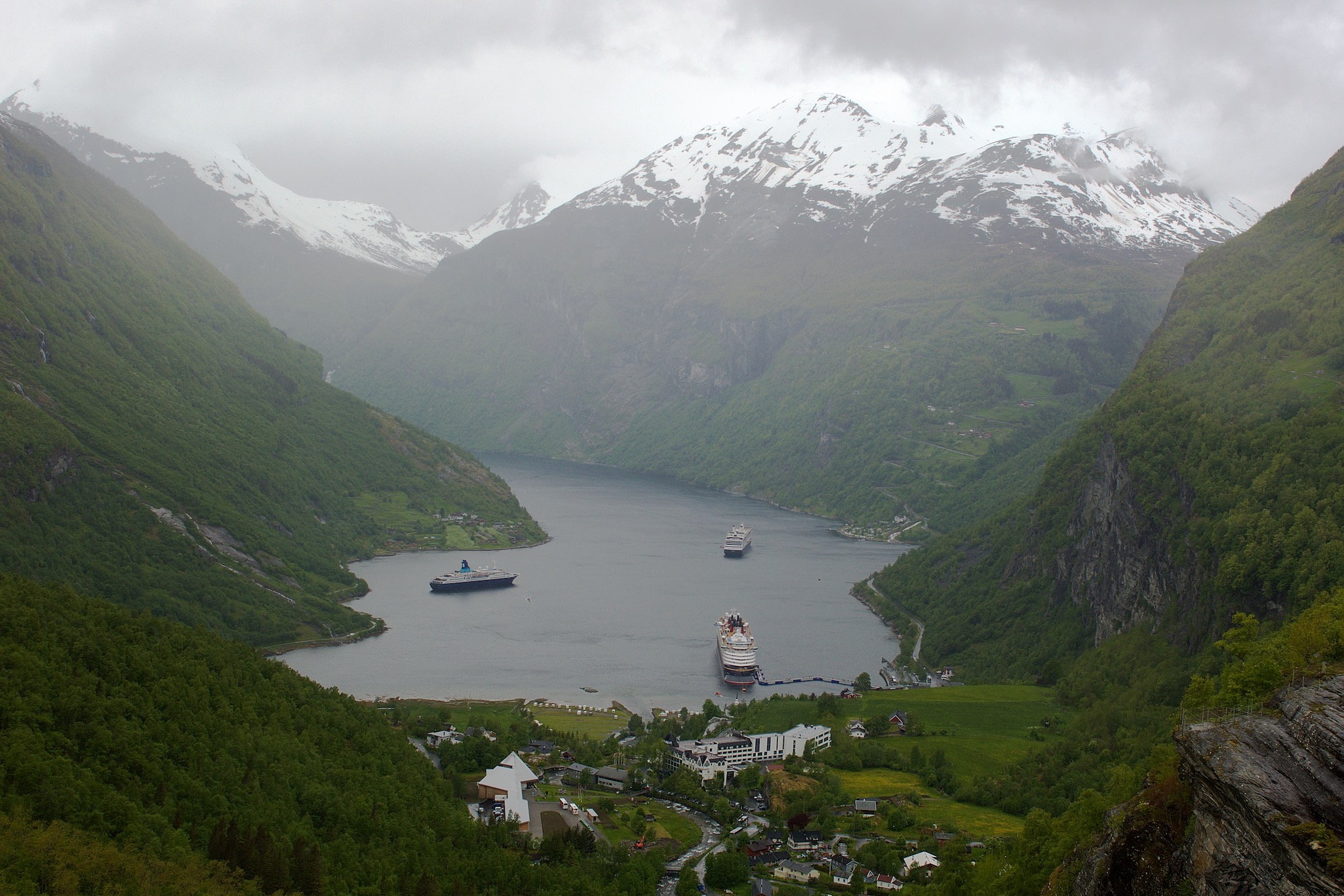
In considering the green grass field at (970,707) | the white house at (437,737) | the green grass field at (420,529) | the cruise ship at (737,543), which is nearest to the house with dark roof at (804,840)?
the green grass field at (970,707)

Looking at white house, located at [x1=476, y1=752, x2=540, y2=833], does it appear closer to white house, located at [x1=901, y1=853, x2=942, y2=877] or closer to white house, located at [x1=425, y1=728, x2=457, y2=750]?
white house, located at [x1=425, y1=728, x2=457, y2=750]


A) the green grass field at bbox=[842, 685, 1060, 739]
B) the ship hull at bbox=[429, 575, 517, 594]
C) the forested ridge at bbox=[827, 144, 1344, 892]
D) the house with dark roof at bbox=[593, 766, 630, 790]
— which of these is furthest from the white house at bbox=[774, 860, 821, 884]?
the ship hull at bbox=[429, 575, 517, 594]

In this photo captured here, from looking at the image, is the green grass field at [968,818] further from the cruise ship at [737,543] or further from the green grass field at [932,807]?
the cruise ship at [737,543]

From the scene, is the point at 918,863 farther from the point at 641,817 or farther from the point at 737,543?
the point at 737,543

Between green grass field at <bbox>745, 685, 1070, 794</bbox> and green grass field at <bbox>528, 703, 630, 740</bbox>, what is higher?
green grass field at <bbox>745, 685, 1070, 794</bbox>

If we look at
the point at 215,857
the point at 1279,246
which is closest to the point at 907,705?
the point at 215,857

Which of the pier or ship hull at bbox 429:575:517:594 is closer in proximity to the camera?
the pier
